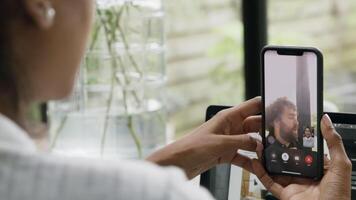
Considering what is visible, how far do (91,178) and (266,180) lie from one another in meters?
0.51

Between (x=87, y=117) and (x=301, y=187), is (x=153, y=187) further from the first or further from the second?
(x=87, y=117)

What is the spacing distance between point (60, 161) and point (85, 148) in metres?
1.15

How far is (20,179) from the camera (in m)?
0.52

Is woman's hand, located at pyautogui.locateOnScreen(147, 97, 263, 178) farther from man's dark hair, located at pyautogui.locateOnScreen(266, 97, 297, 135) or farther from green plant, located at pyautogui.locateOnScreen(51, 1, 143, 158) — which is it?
green plant, located at pyautogui.locateOnScreen(51, 1, 143, 158)

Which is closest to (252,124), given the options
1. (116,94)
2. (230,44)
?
(116,94)

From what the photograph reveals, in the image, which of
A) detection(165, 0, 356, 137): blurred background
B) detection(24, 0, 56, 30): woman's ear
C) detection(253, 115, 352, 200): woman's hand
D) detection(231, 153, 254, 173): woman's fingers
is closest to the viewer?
detection(24, 0, 56, 30): woman's ear

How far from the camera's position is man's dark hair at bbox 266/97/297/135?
93 cm

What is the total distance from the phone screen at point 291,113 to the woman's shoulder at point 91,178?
1.38 ft

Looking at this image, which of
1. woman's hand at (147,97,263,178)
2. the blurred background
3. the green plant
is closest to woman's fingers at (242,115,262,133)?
woman's hand at (147,97,263,178)

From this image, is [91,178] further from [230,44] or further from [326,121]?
[230,44]

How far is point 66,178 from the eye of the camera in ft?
1.71

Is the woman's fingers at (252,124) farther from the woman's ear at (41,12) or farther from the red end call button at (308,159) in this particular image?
A: the woman's ear at (41,12)

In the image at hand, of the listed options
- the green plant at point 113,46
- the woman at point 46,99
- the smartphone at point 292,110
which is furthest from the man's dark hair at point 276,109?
the green plant at point 113,46

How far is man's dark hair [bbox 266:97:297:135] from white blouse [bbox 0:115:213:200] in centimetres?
43
